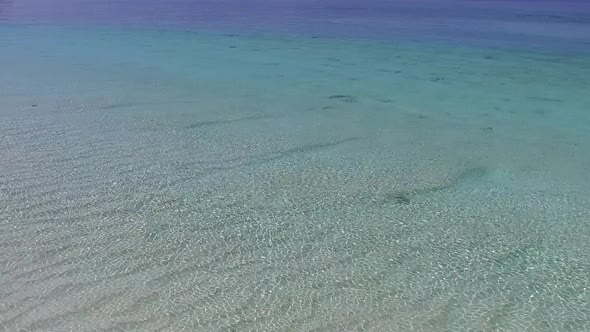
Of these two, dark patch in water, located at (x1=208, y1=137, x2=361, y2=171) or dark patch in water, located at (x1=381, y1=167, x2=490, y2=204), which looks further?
dark patch in water, located at (x1=208, y1=137, x2=361, y2=171)

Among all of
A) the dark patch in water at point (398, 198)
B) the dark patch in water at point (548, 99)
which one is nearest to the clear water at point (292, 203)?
the dark patch in water at point (398, 198)

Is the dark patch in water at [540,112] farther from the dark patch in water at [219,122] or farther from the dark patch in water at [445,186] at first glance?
the dark patch in water at [219,122]

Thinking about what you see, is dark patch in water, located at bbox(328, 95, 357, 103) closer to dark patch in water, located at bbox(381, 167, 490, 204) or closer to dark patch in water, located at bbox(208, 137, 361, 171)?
dark patch in water, located at bbox(208, 137, 361, 171)

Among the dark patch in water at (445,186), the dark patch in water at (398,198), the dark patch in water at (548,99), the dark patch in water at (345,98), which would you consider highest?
the dark patch in water at (398,198)

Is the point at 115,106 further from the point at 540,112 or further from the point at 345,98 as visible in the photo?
the point at 540,112

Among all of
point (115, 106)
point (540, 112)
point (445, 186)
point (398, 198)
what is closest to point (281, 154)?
point (398, 198)

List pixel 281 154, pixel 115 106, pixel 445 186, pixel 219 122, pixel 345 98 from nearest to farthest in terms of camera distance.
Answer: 1. pixel 445 186
2. pixel 281 154
3. pixel 219 122
4. pixel 115 106
5. pixel 345 98

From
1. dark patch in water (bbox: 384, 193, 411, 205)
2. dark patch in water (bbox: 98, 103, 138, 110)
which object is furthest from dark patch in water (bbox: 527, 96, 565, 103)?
dark patch in water (bbox: 98, 103, 138, 110)

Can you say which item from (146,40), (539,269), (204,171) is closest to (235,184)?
(204,171)

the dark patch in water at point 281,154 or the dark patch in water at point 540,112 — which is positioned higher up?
the dark patch in water at point 281,154
